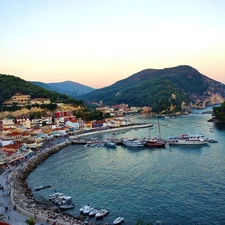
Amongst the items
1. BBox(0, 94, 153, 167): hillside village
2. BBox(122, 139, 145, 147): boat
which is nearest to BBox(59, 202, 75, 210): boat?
BBox(0, 94, 153, 167): hillside village

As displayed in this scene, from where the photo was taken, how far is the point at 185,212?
51.4 ft

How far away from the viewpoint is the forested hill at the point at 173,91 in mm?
110125

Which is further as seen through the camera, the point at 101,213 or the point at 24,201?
the point at 24,201

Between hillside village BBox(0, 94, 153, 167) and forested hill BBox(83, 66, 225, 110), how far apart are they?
135ft

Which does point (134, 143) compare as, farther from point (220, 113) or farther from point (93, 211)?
point (220, 113)

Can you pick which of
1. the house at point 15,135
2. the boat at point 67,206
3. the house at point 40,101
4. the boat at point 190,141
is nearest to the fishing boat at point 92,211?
the boat at point 67,206

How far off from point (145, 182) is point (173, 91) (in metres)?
99.4

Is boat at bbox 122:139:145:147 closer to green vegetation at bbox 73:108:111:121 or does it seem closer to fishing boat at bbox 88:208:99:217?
fishing boat at bbox 88:208:99:217

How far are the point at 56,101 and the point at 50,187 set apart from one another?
4147 cm

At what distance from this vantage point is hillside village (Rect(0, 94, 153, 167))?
104 ft

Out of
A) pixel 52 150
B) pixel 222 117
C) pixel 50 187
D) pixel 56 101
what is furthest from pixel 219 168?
pixel 56 101

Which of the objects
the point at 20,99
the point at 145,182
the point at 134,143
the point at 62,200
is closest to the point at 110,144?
the point at 134,143

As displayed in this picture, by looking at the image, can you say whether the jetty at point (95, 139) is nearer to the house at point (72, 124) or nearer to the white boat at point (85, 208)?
the house at point (72, 124)

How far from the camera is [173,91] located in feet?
383
